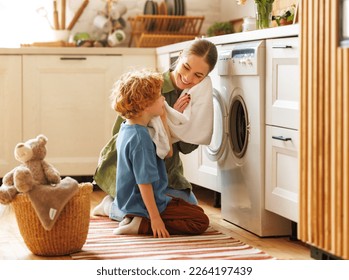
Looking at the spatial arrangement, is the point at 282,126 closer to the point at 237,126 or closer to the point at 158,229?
the point at 237,126

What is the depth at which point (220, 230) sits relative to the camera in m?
3.18

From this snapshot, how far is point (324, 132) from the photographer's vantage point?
217cm

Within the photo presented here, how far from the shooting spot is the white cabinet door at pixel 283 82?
8.98ft

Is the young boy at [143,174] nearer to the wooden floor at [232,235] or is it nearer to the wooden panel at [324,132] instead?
the wooden floor at [232,235]

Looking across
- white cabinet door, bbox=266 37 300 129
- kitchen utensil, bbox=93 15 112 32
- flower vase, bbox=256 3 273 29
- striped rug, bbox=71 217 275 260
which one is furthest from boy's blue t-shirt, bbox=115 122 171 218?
kitchen utensil, bbox=93 15 112 32

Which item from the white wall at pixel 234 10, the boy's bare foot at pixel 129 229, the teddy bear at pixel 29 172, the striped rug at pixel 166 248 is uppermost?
the white wall at pixel 234 10

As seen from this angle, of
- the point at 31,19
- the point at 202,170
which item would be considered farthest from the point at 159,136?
the point at 31,19

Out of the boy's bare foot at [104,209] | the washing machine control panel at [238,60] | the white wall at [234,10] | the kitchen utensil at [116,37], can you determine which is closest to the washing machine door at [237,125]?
the washing machine control panel at [238,60]

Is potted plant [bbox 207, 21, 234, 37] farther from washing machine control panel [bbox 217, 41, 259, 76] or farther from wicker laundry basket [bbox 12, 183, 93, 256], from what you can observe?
wicker laundry basket [bbox 12, 183, 93, 256]

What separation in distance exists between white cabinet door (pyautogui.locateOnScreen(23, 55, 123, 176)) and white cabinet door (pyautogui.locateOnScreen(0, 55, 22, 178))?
0.13 feet

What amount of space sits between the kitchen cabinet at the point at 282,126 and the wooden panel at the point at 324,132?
1.38 ft

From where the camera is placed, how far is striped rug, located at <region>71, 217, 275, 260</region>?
8.70ft

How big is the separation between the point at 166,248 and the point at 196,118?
709 mm

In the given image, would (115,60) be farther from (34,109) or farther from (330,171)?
(330,171)
